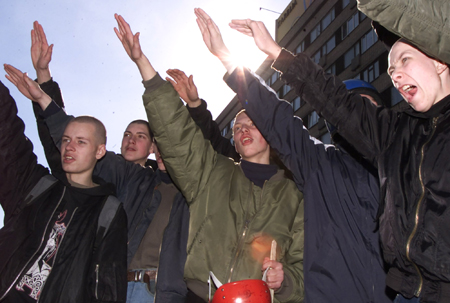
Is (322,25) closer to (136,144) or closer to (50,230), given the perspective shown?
(136,144)

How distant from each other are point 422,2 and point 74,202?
2.64 metres

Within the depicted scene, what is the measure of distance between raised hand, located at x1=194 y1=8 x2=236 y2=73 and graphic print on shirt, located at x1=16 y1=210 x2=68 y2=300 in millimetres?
1639

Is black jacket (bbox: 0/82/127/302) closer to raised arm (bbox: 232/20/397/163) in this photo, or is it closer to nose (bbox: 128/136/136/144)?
nose (bbox: 128/136/136/144)

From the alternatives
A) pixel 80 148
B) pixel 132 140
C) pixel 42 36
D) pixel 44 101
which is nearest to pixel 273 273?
pixel 80 148

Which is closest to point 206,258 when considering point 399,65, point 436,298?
point 436,298

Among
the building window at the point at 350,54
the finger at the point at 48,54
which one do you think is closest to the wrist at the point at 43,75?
the finger at the point at 48,54

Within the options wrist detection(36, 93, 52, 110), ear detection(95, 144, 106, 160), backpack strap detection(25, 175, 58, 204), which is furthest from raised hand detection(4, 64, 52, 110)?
backpack strap detection(25, 175, 58, 204)

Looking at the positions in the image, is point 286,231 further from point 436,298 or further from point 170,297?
point 436,298

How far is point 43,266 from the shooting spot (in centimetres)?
280

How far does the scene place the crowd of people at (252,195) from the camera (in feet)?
5.77

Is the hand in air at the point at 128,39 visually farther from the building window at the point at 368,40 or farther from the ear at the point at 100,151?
the building window at the point at 368,40

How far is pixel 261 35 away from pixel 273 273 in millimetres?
1547

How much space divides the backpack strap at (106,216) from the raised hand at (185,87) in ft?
4.92

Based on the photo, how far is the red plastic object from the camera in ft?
6.61
